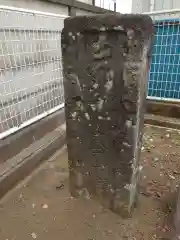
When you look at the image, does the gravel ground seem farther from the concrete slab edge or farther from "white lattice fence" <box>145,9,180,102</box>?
"white lattice fence" <box>145,9,180,102</box>

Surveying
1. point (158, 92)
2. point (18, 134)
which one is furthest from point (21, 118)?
point (158, 92)

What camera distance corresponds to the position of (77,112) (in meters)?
1.43

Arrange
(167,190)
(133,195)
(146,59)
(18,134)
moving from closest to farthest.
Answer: (146,59)
(133,195)
(167,190)
(18,134)

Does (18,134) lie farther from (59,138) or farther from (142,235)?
(142,235)

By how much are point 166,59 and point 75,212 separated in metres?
2.40

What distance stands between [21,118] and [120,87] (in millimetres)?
1233

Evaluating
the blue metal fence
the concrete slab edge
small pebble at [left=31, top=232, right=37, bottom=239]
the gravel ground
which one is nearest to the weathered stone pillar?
the gravel ground

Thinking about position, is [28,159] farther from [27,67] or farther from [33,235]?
[27,67]

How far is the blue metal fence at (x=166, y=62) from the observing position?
9.36ft

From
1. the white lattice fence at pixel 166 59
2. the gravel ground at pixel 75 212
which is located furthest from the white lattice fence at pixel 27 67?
the white lattice fence at pixel 166 59

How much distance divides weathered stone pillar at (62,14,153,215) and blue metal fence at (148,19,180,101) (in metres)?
1.92

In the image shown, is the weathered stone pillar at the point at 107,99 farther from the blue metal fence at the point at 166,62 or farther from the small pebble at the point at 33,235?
the blue metal fence at the point at 166,62

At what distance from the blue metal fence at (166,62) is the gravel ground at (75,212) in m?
1.41

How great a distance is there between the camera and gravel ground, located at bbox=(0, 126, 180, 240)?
139 cm
